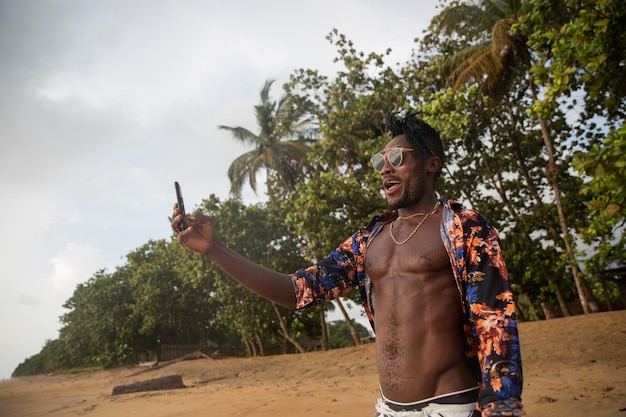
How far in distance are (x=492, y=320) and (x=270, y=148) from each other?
20.3 metres

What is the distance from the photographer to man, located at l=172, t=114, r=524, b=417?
1694 mm

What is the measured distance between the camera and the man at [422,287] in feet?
5.56

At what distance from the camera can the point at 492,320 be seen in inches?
66.4

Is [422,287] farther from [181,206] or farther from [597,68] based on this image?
[597,68]

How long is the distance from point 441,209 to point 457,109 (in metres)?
10.5

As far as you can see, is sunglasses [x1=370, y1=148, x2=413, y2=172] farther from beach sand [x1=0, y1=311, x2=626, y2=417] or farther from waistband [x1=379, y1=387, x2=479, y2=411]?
beach sand [x1=0, y1=311, x2=626, y2=417]

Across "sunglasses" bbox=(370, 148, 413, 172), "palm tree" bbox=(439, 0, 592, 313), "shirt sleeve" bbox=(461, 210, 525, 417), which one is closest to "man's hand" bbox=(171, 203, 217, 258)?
"sunglasses" bbox=(370, 148, 413, 172)

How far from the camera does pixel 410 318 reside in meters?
2.06

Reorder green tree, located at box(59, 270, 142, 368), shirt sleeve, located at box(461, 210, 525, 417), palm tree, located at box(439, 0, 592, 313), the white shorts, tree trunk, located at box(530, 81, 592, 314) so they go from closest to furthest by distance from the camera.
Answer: shirt sleeve, located at box(461, 210, 525, 417), the white shorts, tree trunk, located at box(530, 81, 592, 314), palm tree, located at box(439, 0, 592, 313), green tree, located at box(59, 270, 142, 368)

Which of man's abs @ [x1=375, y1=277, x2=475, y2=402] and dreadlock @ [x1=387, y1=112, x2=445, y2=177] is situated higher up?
dreadlock @ [x1=387, y1=112, x2=445, y2=177]

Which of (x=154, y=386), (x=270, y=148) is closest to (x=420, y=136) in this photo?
(x=154, y=386)

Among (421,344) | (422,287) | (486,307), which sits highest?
(422,287)

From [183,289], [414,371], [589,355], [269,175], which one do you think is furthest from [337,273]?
[183,289]

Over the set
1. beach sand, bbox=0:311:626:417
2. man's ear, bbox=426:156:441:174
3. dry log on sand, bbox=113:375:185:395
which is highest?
man's ear, bbox=426:156:441:174
